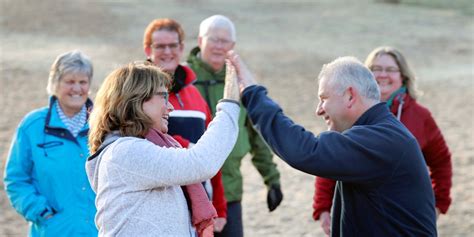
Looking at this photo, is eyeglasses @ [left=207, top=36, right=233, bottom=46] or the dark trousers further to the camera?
eyeglasses @ [left=207, top=36, right=233, bottom=46]

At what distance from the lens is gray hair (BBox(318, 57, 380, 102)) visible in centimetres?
373

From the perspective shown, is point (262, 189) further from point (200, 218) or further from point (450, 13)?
point (450, 13)

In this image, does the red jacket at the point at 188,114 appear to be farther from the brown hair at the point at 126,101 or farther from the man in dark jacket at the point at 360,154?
the brown hair at the point at 126,101

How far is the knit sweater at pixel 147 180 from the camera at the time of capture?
10.4ft

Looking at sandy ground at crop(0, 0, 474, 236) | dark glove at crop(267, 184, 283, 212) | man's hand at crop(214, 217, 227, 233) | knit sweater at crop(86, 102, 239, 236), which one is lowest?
sandy ground at crop(0, 0, 474, 236)

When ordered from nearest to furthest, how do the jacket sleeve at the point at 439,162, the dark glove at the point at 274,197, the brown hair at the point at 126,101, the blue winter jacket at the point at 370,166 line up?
the brown hair at the point at 126,101 → the blue winter jacket at the point at 370,166 → the jacket sleeve at the point at 439,162 → the dark glove at the point at 274,197

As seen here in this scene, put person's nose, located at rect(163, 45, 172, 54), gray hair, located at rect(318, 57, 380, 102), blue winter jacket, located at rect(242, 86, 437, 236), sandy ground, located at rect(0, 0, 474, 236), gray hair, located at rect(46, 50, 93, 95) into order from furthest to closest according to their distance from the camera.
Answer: sandy ground, located at rect(0, 0, 474, 236)
person's nose, located at rect(163, 45, 172, 54)
gray hair, located at rect(46, 50, 93, 95)
gray hair, located at rect(318, 57, 380, 102)
blue winter jacket, located at rect(242, 86, 437, 236)

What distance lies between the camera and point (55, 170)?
4863 mm

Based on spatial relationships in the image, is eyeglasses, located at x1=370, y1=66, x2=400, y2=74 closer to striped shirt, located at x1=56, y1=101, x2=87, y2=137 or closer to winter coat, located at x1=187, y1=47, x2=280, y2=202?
winter coat, located at x1=187, y1=47, x2=280, y2=202

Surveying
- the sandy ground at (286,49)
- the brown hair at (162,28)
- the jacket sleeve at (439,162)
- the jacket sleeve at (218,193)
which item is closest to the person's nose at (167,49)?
the brown hair at (162,28)

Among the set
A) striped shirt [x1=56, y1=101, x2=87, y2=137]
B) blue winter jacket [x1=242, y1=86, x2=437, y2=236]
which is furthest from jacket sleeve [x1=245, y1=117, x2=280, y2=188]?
blue winter jacket [x1=242, y1=86, x2=437, y2=236]

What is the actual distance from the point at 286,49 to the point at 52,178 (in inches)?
736

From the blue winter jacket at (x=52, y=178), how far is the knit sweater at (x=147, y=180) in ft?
5.18

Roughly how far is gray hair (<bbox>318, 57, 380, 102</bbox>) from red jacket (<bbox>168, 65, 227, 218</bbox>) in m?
1.32
